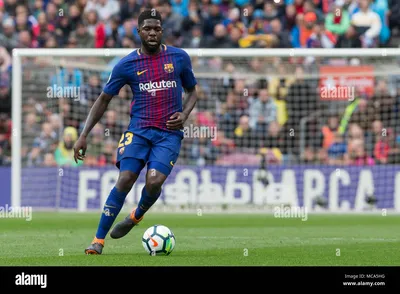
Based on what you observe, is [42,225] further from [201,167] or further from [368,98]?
→ [368,98]

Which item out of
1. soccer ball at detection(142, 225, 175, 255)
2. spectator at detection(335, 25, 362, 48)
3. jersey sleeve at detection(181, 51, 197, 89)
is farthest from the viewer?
spectator at detection(335, 25, 362, 48)

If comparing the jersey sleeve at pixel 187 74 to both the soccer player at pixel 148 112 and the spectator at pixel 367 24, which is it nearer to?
the soccer player at pixel 148 112

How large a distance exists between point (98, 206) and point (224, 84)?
365 cm

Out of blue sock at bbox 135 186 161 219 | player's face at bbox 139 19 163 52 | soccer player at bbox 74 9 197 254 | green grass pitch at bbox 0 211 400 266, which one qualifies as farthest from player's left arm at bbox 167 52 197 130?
green grass pitch at bbox 0 211 400 266

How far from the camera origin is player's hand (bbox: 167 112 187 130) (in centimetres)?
1080

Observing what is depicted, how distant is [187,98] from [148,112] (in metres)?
0.52

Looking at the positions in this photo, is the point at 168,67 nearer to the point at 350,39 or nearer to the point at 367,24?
the point at 350,39

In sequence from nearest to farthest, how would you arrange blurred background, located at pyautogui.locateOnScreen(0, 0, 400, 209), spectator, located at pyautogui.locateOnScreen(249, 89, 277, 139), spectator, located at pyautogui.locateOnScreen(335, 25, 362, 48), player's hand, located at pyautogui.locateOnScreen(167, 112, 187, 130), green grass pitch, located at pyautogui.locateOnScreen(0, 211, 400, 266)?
green grass pitch, located at pyautogui.locateOnScreen(0, 211, 400, 266)
player's hand, located at pyautogui.locateOnScreen(167, 112, 187, 130)
blurred background, located at pyautogui.locateOnScreen(0, 0, 400, 209)
spectator, located at pyautogui.locateOnScreen(249, 89, 277, 139)
spectator, located at pyautogui.locateOnScreen(335, 25, 362, 48)

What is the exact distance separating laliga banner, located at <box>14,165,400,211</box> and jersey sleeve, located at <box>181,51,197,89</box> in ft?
29.0

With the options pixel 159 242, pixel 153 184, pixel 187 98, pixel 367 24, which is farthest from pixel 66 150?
pixel 159 242

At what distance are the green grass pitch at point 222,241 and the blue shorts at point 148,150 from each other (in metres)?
0.90

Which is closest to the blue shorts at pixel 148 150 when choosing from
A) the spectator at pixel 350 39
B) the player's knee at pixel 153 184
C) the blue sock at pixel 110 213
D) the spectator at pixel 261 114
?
the player's knee at pixel 153 184

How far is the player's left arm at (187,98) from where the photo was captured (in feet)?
35.5

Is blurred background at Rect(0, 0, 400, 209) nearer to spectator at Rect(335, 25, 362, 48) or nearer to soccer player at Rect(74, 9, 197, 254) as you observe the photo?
spectator at Rect(335, 25, 362, 48)
